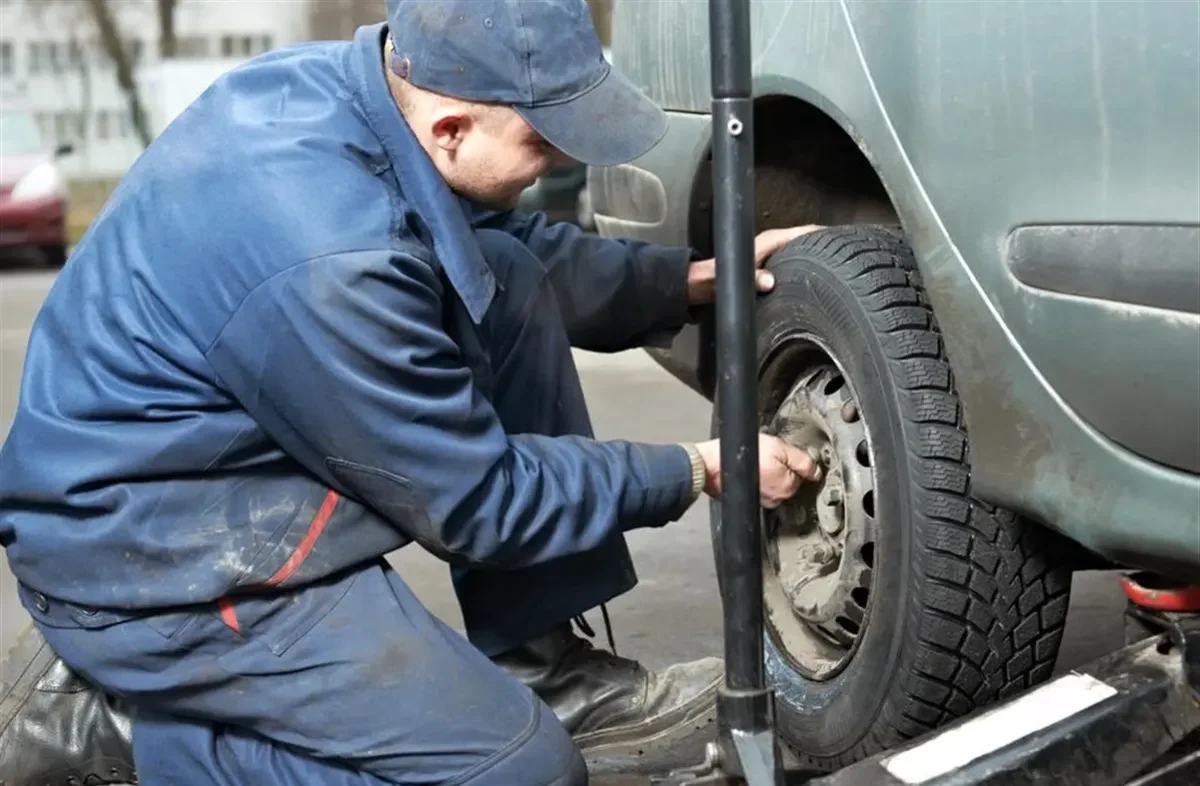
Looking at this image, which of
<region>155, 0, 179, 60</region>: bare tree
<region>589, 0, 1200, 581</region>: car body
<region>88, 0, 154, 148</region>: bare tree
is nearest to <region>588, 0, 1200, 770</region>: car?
<region>589, 0, 1200, 581</region>: car body

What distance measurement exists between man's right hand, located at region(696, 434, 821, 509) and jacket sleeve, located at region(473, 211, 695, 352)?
0.44 metres

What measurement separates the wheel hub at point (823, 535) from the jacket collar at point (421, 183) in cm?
52

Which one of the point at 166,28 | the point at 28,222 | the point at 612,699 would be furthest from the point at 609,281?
the point at 166,28

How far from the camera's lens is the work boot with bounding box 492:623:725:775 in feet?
7.92

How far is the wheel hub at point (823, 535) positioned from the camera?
2.00m

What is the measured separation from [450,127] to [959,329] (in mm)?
676

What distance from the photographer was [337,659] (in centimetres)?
193

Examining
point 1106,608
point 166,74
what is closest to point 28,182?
point 166,74

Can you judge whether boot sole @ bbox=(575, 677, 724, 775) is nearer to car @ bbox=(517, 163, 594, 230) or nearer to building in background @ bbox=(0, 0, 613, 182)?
car @ bbox=(517, 163, 594, 230)

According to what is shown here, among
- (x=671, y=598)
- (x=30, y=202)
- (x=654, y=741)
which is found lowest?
(x=30, y=202)

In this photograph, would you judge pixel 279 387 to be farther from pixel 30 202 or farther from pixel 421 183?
pixel 30 202

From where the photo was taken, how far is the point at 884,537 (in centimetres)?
190

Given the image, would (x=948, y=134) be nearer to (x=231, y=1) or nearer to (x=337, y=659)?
(x=337, y=659)

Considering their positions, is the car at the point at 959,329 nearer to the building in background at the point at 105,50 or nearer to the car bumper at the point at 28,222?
the car bumper at the point at 28,222
